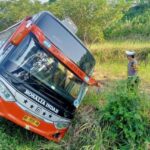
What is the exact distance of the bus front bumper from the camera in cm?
691

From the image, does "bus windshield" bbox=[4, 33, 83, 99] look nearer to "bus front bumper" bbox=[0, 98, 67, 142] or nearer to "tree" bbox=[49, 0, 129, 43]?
"bus front bumper" bbox=[0, 98, 67, 142]

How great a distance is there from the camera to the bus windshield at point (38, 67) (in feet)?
23.3

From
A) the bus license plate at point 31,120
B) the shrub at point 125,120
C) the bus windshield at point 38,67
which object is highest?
the bus windshield at point 38,67

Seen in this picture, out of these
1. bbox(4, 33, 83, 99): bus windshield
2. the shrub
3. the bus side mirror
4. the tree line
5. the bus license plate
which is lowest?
the tree line

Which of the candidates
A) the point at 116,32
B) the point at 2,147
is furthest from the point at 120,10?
the point at 2,147

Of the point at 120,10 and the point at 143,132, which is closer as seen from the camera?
the point at 143,132

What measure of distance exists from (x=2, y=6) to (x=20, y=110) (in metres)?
13.9

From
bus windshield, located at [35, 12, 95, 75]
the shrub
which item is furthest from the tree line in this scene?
the shrub

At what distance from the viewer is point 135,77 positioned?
7.44m

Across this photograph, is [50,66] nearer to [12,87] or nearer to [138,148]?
[12,87]

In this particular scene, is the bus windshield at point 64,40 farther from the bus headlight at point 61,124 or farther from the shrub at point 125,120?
the bus headlight at point 61,124

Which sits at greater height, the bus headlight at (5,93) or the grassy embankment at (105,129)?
the bus headlight at (5,93)

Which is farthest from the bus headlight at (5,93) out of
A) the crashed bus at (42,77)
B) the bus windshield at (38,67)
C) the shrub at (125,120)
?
the shrub at (125,120)

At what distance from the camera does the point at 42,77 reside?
23.8 feet
